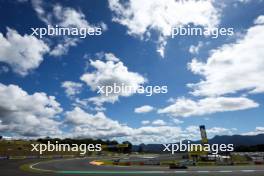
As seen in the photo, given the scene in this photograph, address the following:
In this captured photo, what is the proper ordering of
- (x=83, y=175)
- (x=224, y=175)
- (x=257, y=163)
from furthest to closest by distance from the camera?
1. (x=257, y=163)
2. (x=83, y=175)
3. (x=224, y=175)

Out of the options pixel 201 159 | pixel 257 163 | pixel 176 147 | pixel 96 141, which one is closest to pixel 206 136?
pixel 201 159

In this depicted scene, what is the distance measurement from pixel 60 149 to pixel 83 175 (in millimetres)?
111309

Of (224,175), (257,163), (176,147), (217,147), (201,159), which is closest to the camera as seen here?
(224,175)

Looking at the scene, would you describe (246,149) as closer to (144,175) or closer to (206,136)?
(206,136)

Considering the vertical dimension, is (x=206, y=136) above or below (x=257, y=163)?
above

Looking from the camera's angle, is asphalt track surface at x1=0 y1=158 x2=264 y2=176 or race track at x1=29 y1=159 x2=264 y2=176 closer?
asphalt track surface at x1=0 y1=158 x2=264 y2=176

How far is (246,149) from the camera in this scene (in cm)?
13062

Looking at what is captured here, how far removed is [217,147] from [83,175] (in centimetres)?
2073

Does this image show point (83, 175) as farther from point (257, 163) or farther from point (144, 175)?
point (257, 163)

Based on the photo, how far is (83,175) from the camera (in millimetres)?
31141

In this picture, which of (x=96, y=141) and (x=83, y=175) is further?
(x=96, y=141)

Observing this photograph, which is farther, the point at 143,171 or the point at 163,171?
the point at 143,171

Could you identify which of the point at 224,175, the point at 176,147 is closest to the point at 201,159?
the point at 176,147

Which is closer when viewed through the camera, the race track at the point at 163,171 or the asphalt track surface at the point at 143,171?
the asphalt track surface at the point at 143,171
